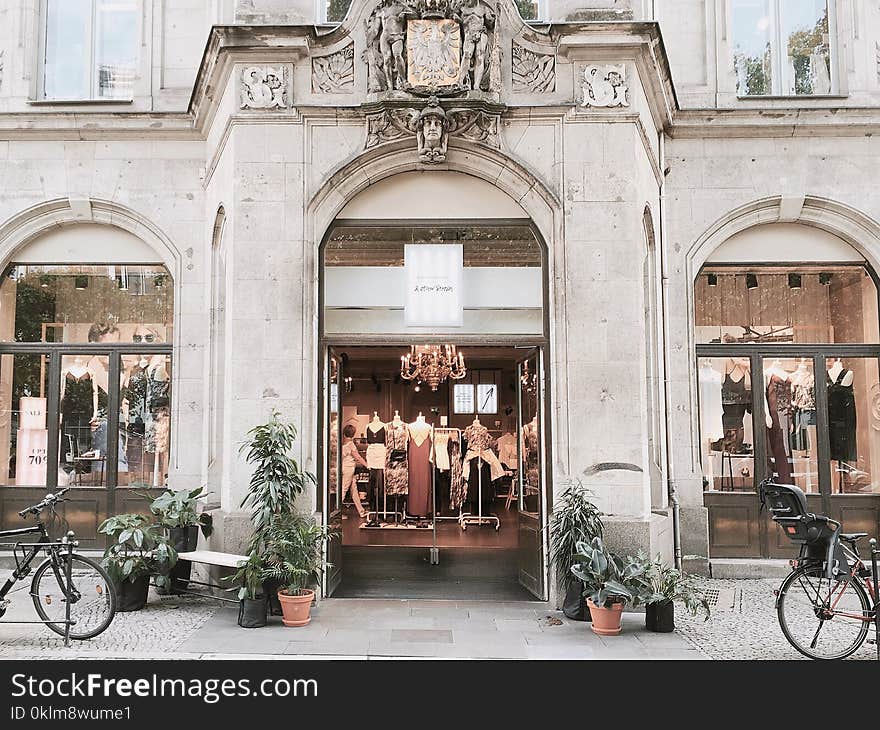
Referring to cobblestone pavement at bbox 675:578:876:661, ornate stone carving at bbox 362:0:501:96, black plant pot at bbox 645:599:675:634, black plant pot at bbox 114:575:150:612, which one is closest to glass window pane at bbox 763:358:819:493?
cobblestone pavement at bbox 675:578:876:661

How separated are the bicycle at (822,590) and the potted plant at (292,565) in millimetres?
4556

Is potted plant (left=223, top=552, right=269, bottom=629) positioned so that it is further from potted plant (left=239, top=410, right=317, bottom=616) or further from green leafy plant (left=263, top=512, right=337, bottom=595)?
potted plant (left=239, top=410, right=317, bottom=616)

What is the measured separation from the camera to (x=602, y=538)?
380 inches

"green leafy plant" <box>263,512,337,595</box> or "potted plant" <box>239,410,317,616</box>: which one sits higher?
"potted plant" <box>239,410,317,616</box>

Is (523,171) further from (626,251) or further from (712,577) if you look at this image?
(712,577)

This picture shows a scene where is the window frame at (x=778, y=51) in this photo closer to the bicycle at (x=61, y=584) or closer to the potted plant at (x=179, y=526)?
the potted plant at (x=179, y=526)

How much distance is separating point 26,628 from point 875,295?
12.2 m

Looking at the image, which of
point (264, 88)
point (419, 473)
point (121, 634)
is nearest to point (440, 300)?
point (264, 88)

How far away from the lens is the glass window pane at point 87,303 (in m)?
13.2

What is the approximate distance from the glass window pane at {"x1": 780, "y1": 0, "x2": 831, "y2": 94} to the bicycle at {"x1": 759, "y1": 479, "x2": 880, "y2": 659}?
26.4 ft

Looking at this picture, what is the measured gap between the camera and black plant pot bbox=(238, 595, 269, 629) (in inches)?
346

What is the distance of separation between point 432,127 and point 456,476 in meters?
9.61

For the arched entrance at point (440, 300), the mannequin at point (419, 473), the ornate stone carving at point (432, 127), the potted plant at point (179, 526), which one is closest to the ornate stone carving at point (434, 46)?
the ornate stone carving at point (432, 127)

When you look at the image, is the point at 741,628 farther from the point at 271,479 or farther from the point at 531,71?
the point at 531,71
